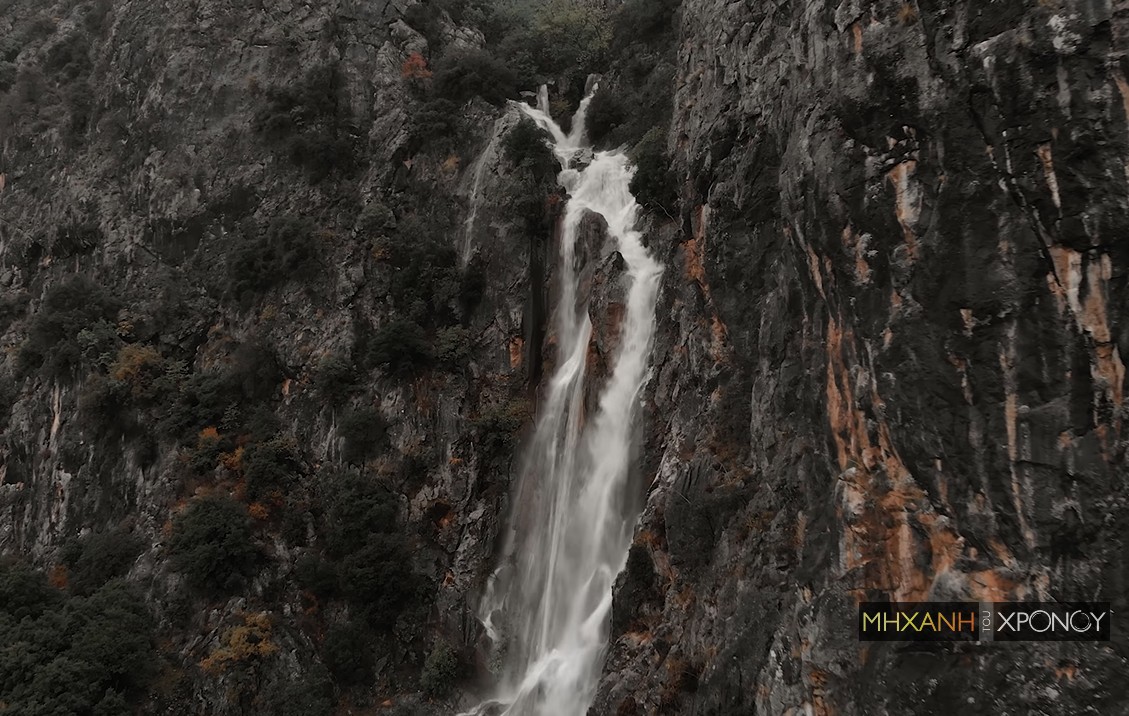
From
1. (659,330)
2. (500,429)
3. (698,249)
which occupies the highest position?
(698,249)

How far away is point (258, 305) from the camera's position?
25.4m

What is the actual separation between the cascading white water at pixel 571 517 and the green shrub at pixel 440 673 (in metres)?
1.25

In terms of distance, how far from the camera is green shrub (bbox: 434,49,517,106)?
26922 millimetres

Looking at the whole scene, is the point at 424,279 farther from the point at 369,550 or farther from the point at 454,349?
the point at 369,550

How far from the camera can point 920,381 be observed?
782 centimetres

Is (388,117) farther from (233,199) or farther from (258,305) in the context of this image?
(258,305)

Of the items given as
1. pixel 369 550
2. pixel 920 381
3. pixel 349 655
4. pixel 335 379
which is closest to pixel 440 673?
pixel 349 655

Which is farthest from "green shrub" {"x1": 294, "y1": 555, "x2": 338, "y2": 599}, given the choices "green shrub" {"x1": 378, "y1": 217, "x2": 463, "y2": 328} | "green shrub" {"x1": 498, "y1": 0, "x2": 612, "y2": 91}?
"green shrub" {"x1": 498, "y1": 0, "x2": 612, "y2": 91}

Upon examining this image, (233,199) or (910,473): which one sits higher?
(233,199)

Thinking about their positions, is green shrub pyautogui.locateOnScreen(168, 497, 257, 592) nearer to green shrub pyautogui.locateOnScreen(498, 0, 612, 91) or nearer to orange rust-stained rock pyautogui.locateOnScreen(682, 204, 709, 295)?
orange rust-stained rock pyautogui.locateOnScreen(682, 204, 709, 295)

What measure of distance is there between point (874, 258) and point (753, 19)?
26.8 ft

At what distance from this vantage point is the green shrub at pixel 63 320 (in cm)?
2538

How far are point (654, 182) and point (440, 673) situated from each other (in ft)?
47.2

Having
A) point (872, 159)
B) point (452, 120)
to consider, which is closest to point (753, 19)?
point (872, 159)
